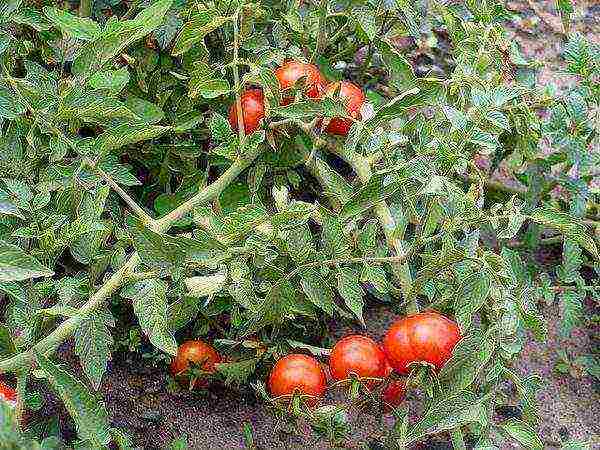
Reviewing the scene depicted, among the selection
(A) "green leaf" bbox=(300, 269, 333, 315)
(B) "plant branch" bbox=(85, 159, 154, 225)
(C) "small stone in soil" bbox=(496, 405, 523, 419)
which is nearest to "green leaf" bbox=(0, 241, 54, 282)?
(B) "plant branch" bbox=(85, 159, 154, 225)

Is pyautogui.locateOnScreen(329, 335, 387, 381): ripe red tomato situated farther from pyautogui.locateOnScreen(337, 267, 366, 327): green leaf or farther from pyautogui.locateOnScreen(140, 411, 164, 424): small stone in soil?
pyautogui.locateOnScreen(140, 411, 164, 424): small stone in soil

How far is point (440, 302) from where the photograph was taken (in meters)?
1.34

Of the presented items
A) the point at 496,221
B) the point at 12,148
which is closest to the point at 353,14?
the point at 496,221

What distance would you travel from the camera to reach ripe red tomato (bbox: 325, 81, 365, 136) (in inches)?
56.9

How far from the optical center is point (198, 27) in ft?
4.39

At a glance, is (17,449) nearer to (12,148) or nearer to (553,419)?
(12,148)

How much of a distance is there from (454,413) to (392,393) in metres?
0.16

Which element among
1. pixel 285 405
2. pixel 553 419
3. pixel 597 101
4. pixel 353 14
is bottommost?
pixel 553 419

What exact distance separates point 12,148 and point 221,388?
1.63 ft

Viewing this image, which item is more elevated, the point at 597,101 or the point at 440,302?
the point at 597,101

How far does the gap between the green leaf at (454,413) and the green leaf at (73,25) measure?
0.70 meters

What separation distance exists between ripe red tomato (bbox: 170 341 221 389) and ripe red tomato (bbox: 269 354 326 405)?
0.46ft

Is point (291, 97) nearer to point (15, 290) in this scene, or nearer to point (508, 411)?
point (15, 290)

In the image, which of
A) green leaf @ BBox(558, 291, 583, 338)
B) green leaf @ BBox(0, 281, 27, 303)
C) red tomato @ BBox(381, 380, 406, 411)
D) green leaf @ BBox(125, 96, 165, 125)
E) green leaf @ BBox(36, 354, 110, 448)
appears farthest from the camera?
green leaf @ BBox(558, 291, 583, 338)
